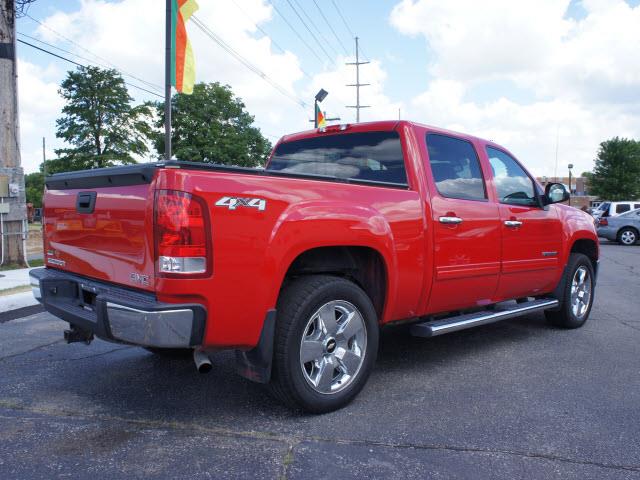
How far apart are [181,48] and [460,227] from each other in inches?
380

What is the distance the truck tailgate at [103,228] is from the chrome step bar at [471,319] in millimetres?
2028

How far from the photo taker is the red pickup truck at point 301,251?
2.84 metres

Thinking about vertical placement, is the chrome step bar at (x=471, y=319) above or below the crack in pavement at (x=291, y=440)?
above

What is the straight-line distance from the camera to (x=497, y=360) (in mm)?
4730

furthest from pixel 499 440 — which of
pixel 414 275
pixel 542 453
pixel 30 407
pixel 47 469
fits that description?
pixel 30 407

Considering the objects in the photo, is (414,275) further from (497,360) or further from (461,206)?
(497,360)

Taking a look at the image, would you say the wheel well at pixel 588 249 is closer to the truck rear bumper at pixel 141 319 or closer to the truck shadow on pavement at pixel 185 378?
the truck shadow on pavement at pixel 185 378

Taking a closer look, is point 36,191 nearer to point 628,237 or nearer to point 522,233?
point 628,237

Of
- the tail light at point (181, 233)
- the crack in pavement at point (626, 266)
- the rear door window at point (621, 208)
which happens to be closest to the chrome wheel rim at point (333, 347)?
the tail light at point (181, 233)

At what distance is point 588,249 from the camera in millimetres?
6301

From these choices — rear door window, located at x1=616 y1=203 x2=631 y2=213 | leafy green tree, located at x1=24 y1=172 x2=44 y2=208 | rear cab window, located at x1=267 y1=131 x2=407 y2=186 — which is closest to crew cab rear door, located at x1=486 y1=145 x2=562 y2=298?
rear cab window, located at x1=267 y1=131 x2=407 y2=186

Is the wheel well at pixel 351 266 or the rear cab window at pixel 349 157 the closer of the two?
the wheel well at pixel 351 266

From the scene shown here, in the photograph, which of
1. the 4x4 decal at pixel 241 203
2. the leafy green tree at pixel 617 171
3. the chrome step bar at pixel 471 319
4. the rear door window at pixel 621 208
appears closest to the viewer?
the 4x4 decal at pixel 241 203

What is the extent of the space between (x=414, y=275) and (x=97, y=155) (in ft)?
155
